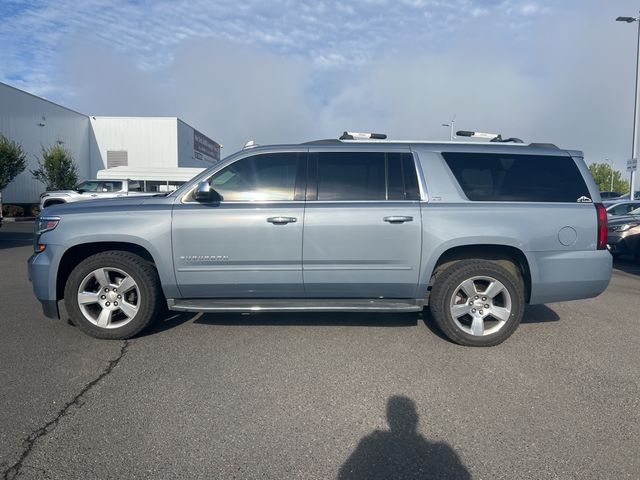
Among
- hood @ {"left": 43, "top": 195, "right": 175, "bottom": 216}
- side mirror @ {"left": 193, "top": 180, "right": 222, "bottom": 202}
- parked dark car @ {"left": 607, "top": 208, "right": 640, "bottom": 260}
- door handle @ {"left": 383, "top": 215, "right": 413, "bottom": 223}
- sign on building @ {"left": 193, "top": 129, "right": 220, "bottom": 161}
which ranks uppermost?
sign on building @ {"left": 193, "top": 129, "right": 220, "bottom": 161}

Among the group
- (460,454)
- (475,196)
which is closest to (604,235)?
(475,196)

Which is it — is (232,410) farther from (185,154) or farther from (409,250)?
(185,154)

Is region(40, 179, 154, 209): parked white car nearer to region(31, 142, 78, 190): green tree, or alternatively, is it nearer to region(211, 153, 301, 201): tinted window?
region(31, 142, 78, 190): green tree

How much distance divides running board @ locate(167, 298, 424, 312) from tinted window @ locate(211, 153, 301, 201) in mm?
1034

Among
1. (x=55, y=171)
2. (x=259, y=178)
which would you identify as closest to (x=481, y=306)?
(x=259, y=178)

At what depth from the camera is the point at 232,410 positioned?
3.14 metres

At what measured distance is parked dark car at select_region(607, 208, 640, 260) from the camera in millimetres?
10486

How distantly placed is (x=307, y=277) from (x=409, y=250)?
3.40ft

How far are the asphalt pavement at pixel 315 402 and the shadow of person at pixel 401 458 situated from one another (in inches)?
0.4

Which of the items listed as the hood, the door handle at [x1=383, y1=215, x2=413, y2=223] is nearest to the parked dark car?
the door handle at [x1=383, y1=215, x2=413, y2=223]

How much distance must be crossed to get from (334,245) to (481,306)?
159 centimetres

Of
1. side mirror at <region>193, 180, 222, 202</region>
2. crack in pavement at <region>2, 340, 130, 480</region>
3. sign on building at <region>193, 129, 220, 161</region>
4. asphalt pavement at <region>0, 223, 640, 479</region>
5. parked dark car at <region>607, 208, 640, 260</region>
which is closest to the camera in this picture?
crack in pavement at <region>2, 340, 130, 480</region>

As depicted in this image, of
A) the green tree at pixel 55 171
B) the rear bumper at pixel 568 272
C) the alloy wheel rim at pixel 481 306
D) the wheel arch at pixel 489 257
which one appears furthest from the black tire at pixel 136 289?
the green tree at pixel 55 171

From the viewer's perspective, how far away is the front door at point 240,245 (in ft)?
14.3
